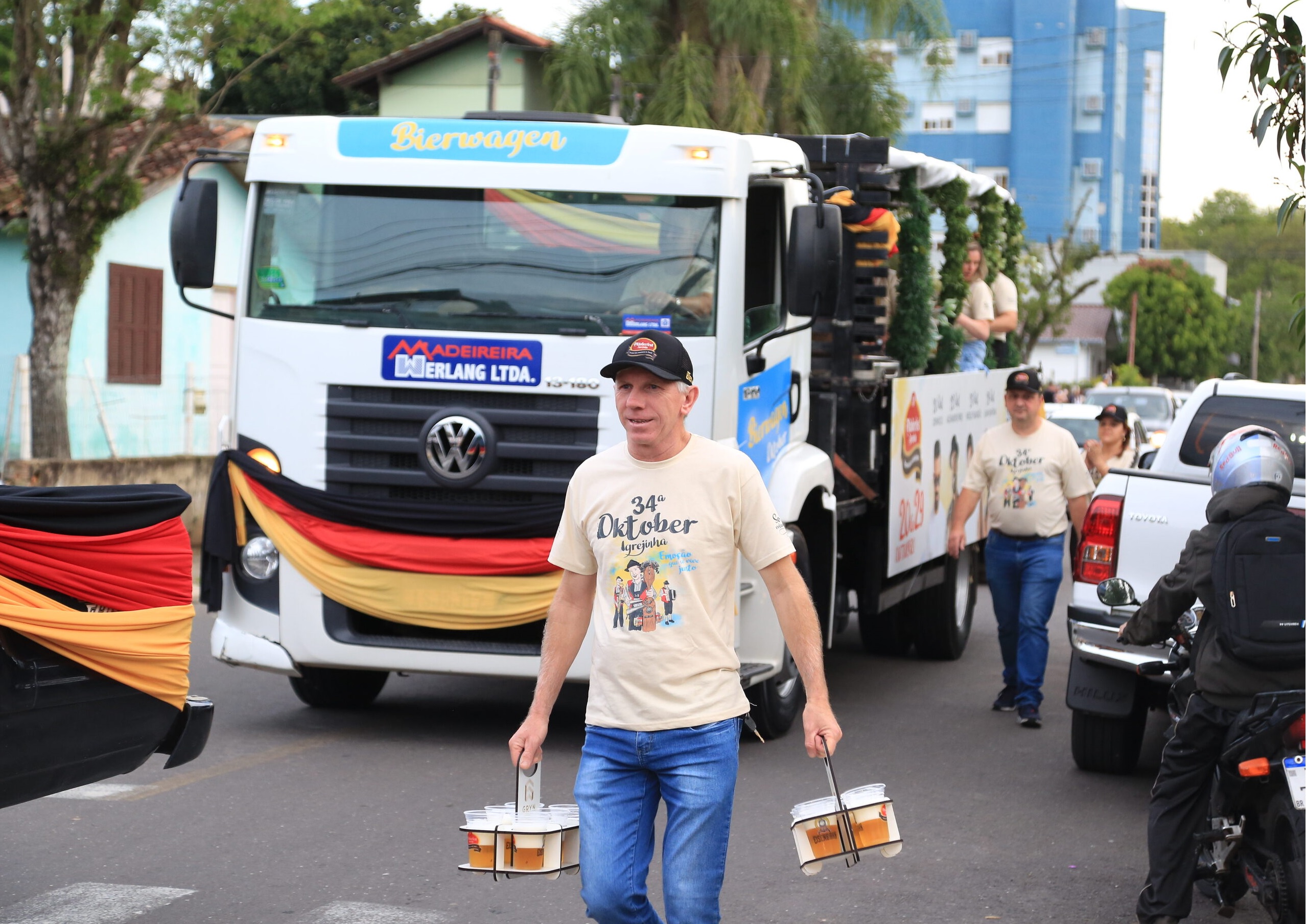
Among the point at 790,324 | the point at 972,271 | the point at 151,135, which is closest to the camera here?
the point at 790,324

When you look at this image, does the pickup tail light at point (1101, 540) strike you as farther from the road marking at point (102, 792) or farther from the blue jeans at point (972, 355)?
the blue jeans at point (972, 355)

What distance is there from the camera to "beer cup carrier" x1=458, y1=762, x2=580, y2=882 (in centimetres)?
403

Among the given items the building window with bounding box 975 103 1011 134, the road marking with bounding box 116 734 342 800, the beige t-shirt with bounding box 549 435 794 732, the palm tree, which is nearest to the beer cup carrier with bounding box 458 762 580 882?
the beige t-shirt with bounding box 549 435 794 732

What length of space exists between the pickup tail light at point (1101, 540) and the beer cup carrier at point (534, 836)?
391 cm

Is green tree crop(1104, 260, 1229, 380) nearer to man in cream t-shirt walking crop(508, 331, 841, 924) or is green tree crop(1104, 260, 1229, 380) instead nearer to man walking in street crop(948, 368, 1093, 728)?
man walking in street crop(948, 368, 1093, 728)

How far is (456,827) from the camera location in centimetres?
664

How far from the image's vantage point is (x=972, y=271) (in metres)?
12.1

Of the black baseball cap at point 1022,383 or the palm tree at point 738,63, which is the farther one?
the palm tree at point 738,63

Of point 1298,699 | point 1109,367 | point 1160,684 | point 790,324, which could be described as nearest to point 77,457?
point 790,324

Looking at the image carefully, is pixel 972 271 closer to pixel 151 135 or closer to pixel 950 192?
pixel 950 192

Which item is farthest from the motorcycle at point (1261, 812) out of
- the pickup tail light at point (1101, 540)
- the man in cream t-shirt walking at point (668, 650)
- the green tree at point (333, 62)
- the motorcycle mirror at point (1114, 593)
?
the green tree at point (333, 62)

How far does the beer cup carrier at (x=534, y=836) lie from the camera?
159 inches

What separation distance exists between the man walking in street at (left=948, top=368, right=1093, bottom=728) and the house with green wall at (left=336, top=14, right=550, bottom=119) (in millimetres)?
26816

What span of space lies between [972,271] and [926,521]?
7.17 feet
